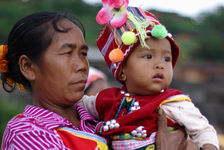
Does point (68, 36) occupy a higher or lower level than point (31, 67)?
higher

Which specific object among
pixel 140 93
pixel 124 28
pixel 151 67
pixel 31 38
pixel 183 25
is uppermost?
pixel 183 25

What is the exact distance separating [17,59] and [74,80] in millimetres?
469

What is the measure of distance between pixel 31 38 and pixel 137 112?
892 mm

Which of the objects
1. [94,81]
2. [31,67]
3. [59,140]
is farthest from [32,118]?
[94,81]

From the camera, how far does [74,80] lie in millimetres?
2023

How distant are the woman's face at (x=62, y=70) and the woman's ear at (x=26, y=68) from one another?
0.12 feet

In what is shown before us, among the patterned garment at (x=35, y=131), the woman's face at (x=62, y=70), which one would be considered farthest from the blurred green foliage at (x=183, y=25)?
the patterned garment at (x=35, y=131)

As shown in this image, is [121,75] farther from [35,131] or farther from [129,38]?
[35,131]

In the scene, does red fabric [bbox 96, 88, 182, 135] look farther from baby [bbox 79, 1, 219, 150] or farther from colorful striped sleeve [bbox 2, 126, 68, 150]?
colorful striped sleeve [bbox 2, 126, 68, 150]

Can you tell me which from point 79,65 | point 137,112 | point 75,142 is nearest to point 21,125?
point 75,142

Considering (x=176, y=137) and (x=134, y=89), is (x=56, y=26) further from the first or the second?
(x=176, y=137)

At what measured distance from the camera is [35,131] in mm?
1818

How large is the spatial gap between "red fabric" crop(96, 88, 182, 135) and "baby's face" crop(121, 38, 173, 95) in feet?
0.22

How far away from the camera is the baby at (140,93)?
6.94 ft
